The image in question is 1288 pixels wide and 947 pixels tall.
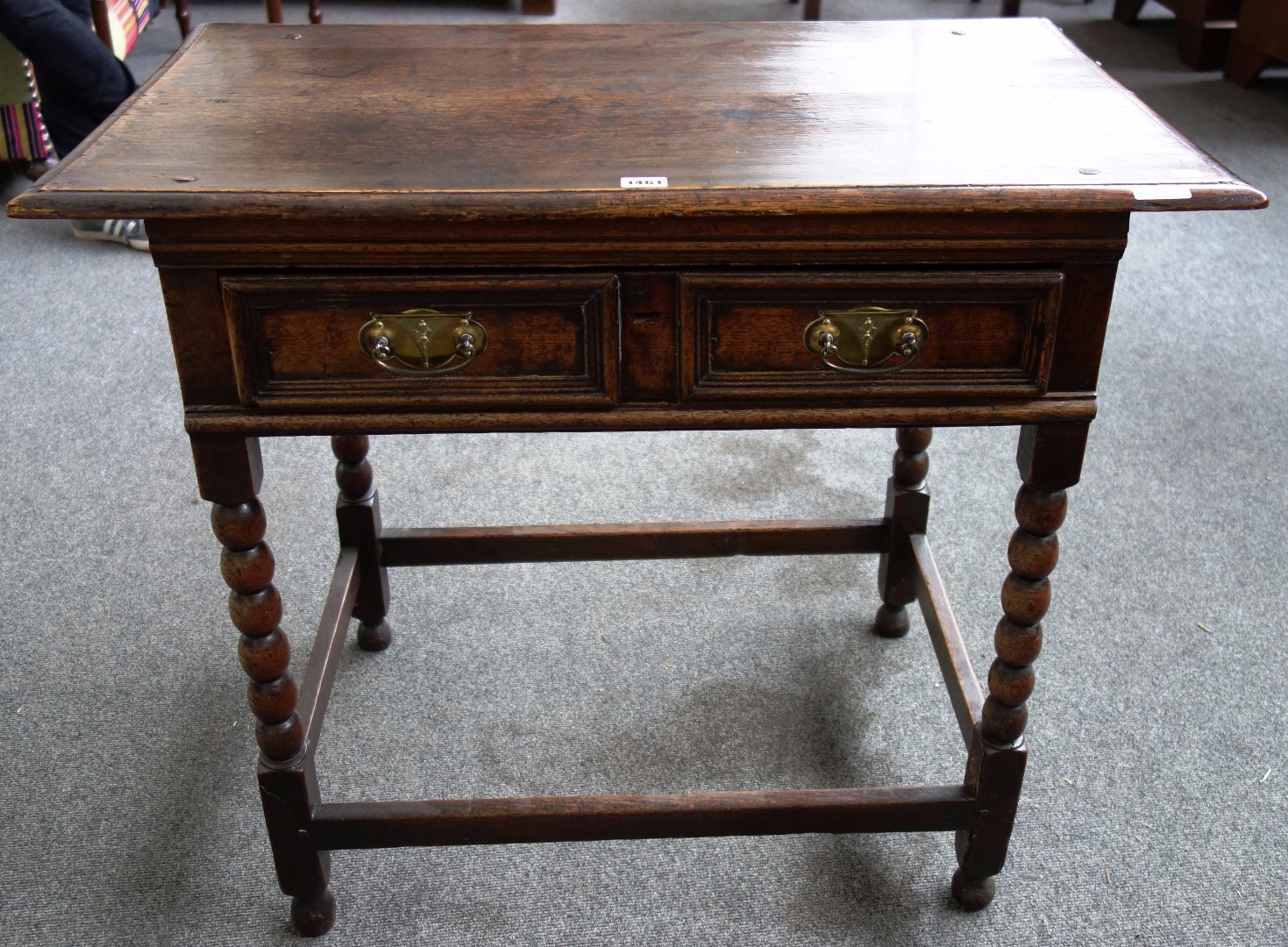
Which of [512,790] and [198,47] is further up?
[198,47]

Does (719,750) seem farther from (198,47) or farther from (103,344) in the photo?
(103,344)

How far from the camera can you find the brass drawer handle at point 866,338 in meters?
1.22

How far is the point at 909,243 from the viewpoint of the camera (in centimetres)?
118

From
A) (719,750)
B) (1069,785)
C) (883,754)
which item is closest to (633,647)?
(719,750)

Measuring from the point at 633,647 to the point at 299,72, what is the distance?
99 cm

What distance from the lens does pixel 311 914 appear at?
1.54 m

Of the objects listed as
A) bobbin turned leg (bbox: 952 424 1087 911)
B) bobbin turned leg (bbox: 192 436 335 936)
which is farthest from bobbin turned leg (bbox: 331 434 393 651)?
bobbin turned leg (bbox: 952 424 1087 911)

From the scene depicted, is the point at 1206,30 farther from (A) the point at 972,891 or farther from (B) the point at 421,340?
(B) the point at 421,340

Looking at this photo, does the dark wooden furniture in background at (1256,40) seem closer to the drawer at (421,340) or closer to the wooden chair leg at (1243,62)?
the wooden chair leg at (1243,62)

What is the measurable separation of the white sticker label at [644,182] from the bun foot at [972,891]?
3.11ft

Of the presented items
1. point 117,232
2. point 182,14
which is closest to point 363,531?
point 117,232

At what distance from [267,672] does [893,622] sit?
1024 millimetres

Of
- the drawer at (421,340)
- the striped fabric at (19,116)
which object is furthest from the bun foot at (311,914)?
the striped fabric at (19,116)

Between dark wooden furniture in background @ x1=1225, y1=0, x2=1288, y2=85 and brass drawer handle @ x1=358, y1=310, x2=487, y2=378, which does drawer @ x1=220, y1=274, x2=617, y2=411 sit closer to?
brass drawer handle @ x1=358, y1=310, x2=487, y2=378
